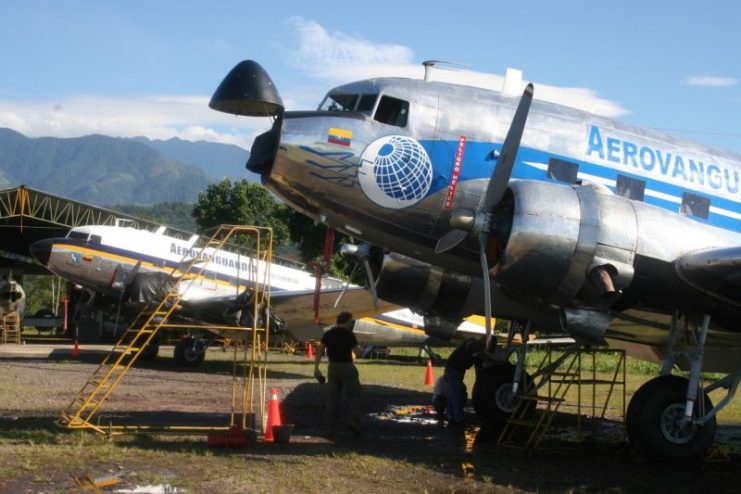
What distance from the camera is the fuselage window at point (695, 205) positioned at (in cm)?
1186

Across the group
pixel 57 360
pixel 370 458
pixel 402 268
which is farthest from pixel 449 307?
pixel 57 360

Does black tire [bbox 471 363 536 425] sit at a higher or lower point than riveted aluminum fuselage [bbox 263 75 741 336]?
lower

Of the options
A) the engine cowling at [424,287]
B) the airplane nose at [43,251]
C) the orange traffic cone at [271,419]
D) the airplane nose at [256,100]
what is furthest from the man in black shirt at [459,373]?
the airplane nose at [43,251]

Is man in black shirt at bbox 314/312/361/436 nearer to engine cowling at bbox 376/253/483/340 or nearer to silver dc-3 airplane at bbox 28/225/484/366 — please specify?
engine cowling at bbox 376/253/483/340

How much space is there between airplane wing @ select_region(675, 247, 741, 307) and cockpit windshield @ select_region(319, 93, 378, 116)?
177 inches

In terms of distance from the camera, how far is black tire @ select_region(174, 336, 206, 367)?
88.3 ft

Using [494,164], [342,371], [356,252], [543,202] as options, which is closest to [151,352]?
[356,252]

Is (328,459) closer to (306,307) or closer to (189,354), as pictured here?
(189,354)

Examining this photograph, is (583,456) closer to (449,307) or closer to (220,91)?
(449,307)

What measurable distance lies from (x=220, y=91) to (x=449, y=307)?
18.0 feet

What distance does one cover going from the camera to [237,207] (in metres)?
70.0

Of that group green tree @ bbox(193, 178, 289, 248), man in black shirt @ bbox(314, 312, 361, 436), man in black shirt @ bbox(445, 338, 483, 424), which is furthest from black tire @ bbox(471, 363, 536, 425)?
green tree @ bbox(193, 178, 289, 248)

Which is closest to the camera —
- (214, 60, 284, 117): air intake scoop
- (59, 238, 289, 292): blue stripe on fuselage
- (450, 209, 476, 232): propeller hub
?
(450, 209, 476, 232): propeller hub

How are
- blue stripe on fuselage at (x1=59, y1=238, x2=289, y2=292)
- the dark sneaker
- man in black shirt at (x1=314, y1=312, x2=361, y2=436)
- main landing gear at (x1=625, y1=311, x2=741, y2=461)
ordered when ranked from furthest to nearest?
blue stripe on fuselage at (x1=59, y1=238, x2=289, y2=292)
man in black shirt at (x1=314, y1=312, x2=361, y2=436)
the dark sneaker
main landing gear at (x1=625, y1=311, x2=741, y2=461)
